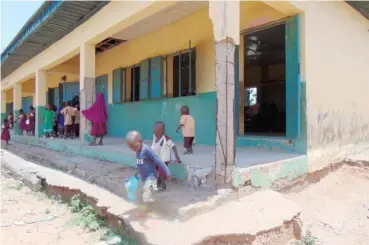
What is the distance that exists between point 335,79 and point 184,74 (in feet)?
10.5

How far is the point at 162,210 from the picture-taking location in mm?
3084

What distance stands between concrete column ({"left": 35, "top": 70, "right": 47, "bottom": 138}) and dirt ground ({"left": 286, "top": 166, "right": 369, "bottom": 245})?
28.6ft

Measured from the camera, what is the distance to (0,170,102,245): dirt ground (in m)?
3.24

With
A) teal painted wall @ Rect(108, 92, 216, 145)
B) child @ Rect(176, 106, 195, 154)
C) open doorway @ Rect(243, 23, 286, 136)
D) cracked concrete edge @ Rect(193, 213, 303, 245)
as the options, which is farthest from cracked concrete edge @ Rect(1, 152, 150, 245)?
open doorway @ Rect(243, 23, 286, 136)

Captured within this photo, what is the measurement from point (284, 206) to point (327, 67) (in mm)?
2871

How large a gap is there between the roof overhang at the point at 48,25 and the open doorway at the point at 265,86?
3.94 m

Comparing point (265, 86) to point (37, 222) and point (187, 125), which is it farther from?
point (37, 222)

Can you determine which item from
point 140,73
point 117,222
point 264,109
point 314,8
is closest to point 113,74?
point 140,73

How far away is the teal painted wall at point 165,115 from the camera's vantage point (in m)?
6.27

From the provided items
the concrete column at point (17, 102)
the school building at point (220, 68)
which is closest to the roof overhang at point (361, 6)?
the school building at point (220, 68)

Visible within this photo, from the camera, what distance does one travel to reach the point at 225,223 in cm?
279

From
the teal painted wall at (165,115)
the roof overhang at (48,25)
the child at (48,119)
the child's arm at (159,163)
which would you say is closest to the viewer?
the child's arm at (159,163)

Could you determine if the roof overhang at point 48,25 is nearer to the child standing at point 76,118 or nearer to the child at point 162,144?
the child standing at point 76,118

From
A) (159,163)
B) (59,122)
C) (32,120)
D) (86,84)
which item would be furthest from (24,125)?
(159,163)
